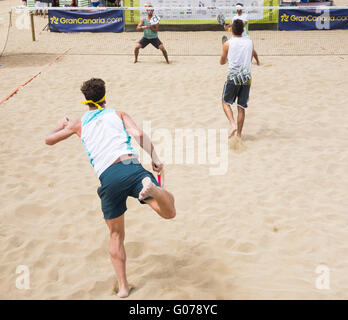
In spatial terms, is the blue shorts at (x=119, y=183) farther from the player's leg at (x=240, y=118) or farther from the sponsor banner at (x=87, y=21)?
the sponsor banner at (x=87, y=21)

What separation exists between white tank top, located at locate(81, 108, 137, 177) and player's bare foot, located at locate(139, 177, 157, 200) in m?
0.38

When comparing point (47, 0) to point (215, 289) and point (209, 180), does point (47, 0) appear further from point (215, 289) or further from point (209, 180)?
point (215, 289)

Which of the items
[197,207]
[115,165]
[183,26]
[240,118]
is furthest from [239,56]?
[183,26]

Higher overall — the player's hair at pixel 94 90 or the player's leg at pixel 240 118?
the player's hair at pixel 94 90

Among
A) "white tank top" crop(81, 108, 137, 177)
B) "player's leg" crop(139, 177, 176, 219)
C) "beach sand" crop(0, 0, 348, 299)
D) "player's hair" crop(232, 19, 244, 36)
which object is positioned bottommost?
"beach sand" crop(0, 0, 348, 299)

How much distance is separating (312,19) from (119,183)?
16.7 m

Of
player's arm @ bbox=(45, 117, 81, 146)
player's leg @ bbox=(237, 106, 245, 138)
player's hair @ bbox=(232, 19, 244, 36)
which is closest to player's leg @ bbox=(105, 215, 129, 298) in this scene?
player's arm @ bbox=(45, 117, 81, 146)

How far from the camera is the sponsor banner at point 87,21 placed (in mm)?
17688

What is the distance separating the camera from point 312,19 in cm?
1755

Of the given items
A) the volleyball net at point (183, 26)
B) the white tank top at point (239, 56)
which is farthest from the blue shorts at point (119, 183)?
the volleyball net at point (183, 26)

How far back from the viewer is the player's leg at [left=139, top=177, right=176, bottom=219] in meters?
3.06

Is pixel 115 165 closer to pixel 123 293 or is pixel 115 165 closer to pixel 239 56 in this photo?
pixel 123 293

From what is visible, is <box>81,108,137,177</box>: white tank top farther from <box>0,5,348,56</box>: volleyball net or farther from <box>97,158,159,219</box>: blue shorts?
<box>0,5,348,56</box>: volleyball net

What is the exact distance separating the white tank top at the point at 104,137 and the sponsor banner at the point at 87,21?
1541cm
